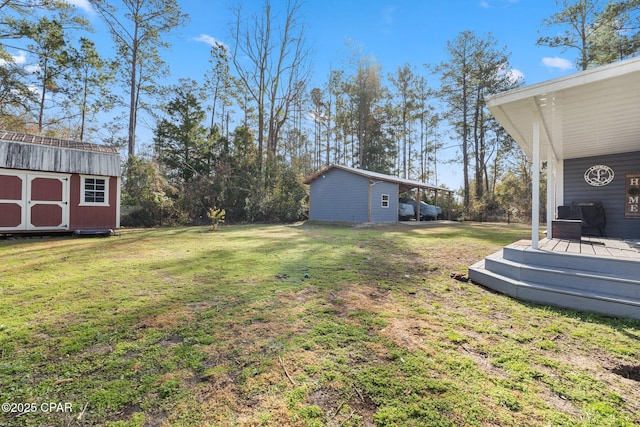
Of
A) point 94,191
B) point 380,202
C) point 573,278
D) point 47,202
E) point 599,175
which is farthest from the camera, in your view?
point 380,202

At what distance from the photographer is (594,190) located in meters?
6.52

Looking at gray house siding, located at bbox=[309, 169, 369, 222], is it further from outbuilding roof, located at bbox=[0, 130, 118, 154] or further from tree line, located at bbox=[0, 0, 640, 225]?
outbuilding roof, located at bbox=[0, 130, 118, 154]

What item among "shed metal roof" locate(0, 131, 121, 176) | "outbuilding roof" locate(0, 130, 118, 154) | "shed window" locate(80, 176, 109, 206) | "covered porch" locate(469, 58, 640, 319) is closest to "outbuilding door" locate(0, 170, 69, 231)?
"shed metal roof" locate(0, 131, 121, 176)

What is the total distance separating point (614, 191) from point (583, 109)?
12.0 feet

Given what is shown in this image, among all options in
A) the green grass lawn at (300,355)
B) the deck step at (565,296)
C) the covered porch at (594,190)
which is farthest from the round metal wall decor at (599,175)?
the green grass lawn at (300,355)

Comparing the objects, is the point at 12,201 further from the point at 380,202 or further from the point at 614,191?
the point at 614,191

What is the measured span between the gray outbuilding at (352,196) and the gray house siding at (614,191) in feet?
27.1

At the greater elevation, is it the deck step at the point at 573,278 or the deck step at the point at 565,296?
the deck step at the point at 573,278

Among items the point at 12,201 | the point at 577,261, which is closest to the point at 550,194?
the point at 577,261

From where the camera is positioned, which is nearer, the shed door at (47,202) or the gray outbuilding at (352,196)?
the shed door at (47,202)

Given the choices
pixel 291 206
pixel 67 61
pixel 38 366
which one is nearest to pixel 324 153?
pixel 291 206

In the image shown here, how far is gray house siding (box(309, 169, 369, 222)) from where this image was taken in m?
14.6

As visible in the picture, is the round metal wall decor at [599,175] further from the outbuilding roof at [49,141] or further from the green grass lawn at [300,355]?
the outbuilding roof at [49,141]

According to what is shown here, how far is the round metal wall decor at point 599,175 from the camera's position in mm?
6333
